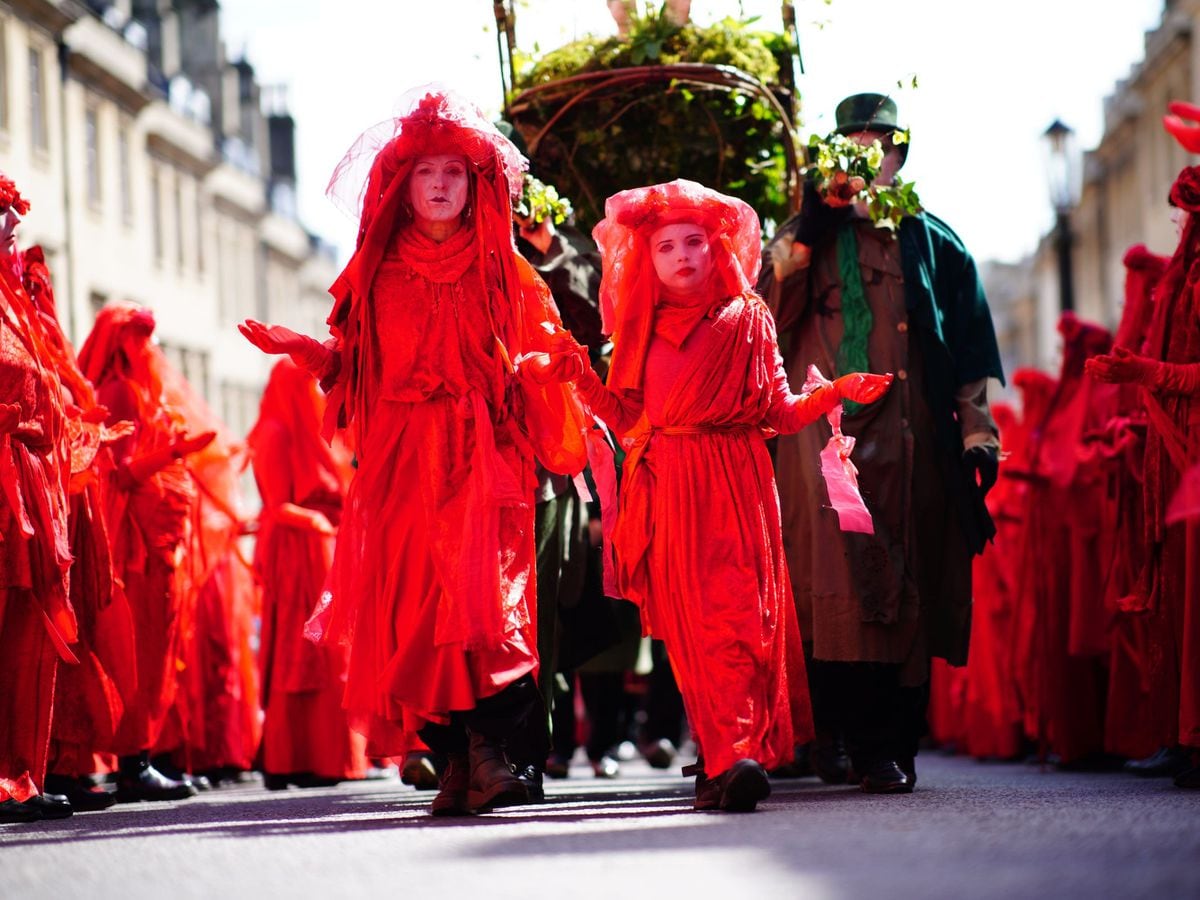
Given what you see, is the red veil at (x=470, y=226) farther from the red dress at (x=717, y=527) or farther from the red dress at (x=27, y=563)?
the red dress at (x=27, y=563)

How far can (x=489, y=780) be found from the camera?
26.0 ft

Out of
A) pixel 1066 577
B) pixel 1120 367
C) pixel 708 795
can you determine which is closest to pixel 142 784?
pixel 708 795

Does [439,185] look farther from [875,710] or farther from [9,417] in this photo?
[875,710]

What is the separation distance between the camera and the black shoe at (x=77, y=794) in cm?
960

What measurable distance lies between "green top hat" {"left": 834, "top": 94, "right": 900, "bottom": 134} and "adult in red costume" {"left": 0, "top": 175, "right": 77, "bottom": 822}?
359cm

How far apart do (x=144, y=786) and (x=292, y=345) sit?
376cm

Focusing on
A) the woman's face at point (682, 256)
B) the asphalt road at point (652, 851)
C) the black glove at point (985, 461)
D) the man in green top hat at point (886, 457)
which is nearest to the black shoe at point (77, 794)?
the asphalt road at point (652, 851)

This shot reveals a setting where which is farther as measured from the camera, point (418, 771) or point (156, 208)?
point (156, 208)

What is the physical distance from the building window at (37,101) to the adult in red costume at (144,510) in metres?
23.6

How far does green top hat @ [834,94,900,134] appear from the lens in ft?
31.8

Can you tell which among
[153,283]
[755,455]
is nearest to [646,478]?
[755,455]

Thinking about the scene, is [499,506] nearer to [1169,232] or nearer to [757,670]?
→ [757,670]

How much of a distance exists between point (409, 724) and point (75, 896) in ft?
8.17

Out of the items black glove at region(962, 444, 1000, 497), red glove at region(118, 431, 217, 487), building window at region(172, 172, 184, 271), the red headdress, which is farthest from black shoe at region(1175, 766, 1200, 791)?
building window at region(172, 172, 184, 271)
